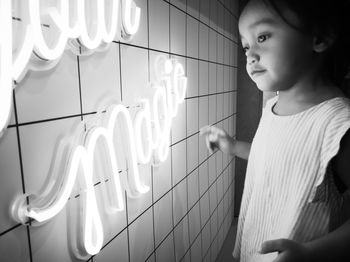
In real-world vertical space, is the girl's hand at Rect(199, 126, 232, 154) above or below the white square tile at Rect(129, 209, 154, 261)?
above

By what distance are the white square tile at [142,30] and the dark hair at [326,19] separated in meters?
0.48

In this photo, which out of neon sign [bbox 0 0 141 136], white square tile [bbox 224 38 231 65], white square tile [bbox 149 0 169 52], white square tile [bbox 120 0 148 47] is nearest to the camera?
neon sign [bbox 0 0 141 136]

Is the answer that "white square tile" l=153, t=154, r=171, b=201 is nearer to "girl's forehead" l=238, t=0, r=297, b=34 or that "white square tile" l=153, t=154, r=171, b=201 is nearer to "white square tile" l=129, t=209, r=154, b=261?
"white square tile" l=129, t=209, r=154, b=261

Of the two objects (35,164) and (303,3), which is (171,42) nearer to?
(303,3)

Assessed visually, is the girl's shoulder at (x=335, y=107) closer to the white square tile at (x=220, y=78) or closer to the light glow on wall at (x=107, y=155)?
the light glow on wall at (x=107, y=155)

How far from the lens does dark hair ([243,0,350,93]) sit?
2.64ft

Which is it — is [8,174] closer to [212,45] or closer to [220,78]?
[212,45]

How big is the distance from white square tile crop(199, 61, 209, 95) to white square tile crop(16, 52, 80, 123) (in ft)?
3.80

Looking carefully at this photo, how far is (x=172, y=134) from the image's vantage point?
1409 mm

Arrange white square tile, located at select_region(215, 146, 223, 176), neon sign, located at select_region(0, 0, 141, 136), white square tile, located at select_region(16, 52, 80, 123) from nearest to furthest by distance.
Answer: neon sign, located at select_region(0, 0, 141, 136)
white square tile, located at select_region(16, 52, 80, 123)
white square tile, located at select_region(215, 146, 223, 176)

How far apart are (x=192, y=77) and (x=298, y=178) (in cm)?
99

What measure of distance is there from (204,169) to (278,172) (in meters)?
1.09

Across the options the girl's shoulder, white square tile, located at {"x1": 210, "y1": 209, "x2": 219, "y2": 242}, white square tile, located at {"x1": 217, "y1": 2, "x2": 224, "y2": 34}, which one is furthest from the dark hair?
white square tile, located at {"x1": 210, "y1": 209, "x2": 219, "y2": 242}

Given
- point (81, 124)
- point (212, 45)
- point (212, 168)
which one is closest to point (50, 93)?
point (81, 124)
